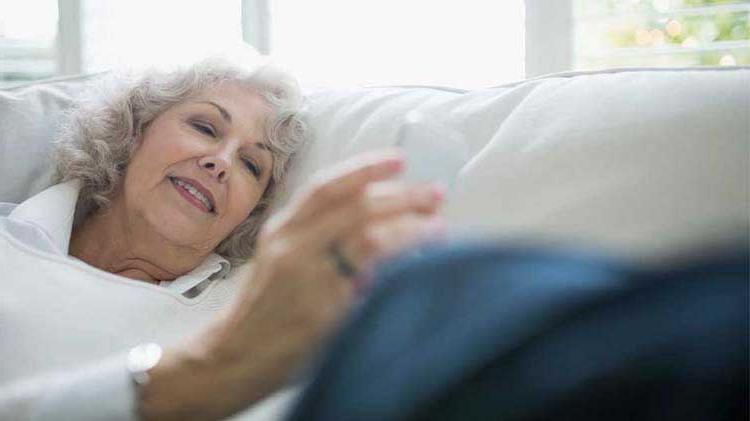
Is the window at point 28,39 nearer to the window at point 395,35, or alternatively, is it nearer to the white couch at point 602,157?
the window at point 395,35

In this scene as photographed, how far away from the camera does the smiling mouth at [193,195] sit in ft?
4.95

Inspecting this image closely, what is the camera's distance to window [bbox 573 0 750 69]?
2.25 m

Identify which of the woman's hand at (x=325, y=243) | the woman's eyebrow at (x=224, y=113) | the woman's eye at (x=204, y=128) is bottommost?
the woman's eye at (x=204, y=128)

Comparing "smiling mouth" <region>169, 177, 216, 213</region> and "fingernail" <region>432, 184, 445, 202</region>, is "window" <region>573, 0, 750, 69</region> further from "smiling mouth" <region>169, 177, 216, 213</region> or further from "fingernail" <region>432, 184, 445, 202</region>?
"fingernail" <region>432, 184, 445, 202</region>

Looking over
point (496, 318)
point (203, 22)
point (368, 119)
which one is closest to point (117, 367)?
point (496, 318)

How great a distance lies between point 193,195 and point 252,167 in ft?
0.43

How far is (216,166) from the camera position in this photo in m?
1.52

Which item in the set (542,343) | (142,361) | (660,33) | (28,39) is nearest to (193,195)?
(142,361)

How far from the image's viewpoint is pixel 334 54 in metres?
2.96

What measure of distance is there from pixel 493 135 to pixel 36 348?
0.66m

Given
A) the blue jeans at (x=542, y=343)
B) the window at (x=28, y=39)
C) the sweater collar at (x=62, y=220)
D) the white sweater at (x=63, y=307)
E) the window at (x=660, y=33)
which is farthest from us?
the window at (x=28, y=39)

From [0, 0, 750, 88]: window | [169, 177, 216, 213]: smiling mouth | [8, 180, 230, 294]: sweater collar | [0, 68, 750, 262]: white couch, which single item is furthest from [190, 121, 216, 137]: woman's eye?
[0, 0, 750, 88]: window

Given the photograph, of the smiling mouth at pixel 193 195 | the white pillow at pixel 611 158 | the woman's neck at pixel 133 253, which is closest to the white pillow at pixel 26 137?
the woman's neck at pixel 133 253

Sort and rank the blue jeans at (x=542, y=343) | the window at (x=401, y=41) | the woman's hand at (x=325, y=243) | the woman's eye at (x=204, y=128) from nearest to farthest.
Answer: the blue jeans at (x=542, y=343), the woman's hand at (x=325, y=243), the woman's eye at (x=204, y=128), the window at (x=401, y=41)
